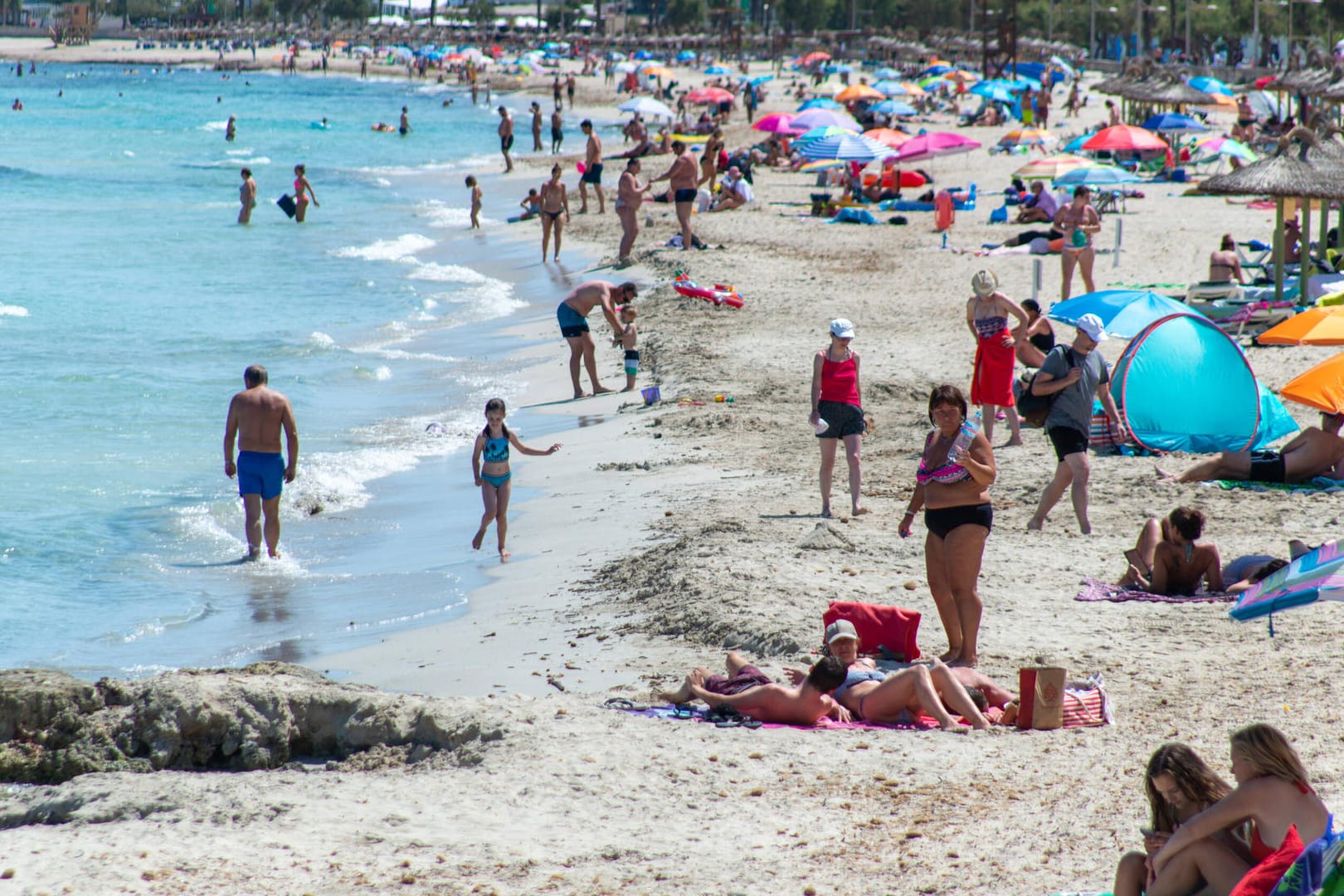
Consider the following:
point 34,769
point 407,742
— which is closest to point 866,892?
point 407,742

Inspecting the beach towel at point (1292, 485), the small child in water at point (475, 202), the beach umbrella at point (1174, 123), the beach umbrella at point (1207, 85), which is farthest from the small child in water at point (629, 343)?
the beach umbrella at point (1207, 85)

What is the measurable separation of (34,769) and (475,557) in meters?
3.95

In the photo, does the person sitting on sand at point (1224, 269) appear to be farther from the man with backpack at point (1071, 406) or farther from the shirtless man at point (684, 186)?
the man with backpack at point (1071, 406)

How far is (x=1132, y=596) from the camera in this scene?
7527 mm

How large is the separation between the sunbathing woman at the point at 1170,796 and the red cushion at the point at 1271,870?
0.99ft

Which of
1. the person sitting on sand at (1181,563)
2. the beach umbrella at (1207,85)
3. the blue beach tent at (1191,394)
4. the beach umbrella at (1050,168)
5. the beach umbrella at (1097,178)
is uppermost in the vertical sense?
the beach umbrella at (1207,85)

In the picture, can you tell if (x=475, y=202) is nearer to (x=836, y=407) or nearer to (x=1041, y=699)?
(x=836, y=407)

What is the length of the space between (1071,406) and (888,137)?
19472 millimetres

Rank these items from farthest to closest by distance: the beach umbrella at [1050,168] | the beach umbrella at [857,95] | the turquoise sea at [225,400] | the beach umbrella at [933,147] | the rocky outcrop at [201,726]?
the beach umbrella at [857,95] → the beach umbrella at [933,147] → the beach umbrella at [1050,168] → the turquoise sea at [225,400] → the rocky outcrop at [201,726]

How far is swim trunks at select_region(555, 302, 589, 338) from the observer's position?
42.0 ft

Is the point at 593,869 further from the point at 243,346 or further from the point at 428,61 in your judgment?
the point at 428,61

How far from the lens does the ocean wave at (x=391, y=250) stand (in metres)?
24.6

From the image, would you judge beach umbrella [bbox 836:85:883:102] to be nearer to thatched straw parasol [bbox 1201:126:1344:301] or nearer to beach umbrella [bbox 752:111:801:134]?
beach umbrella [bbox 752:111:801:134]

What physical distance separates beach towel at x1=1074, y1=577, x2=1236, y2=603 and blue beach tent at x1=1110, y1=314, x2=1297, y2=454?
3.07 meters
